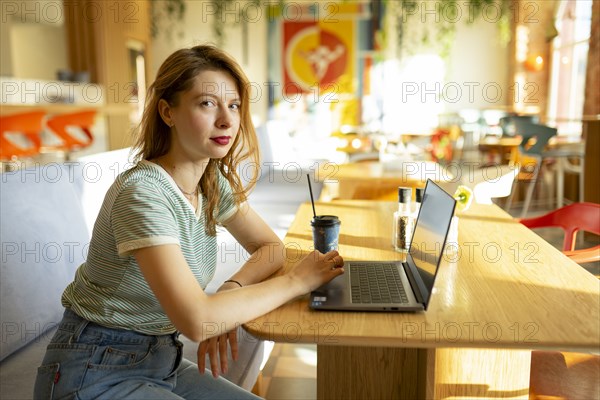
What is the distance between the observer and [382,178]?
340 cm

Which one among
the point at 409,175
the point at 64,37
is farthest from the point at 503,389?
the point at 64,37

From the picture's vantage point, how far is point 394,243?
5.57ft

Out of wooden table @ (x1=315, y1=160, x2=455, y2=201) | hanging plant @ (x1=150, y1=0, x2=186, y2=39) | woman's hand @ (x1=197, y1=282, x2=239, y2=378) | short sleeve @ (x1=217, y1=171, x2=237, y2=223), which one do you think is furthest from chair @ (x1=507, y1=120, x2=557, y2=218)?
hanging plant @ (x1=150, y1=0, x2=186, y2=39)

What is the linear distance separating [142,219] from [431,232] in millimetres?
625

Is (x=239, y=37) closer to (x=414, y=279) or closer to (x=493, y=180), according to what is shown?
(x=493, y=180)

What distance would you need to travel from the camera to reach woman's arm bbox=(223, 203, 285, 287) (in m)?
1.47

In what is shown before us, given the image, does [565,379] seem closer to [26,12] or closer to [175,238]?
[175,238]

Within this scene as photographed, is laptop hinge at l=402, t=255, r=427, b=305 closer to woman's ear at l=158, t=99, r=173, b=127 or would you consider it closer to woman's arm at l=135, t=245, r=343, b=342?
woman's arm at l=135, t=245, r=343, b=342

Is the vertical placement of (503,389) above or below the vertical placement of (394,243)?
below

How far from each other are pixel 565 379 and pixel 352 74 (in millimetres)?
8787

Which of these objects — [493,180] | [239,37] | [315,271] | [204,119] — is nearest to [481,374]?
[315,271]

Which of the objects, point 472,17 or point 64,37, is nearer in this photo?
point 64,37

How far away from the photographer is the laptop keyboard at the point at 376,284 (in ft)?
3.99

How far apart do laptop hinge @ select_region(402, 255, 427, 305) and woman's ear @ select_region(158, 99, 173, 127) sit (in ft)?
2.13
